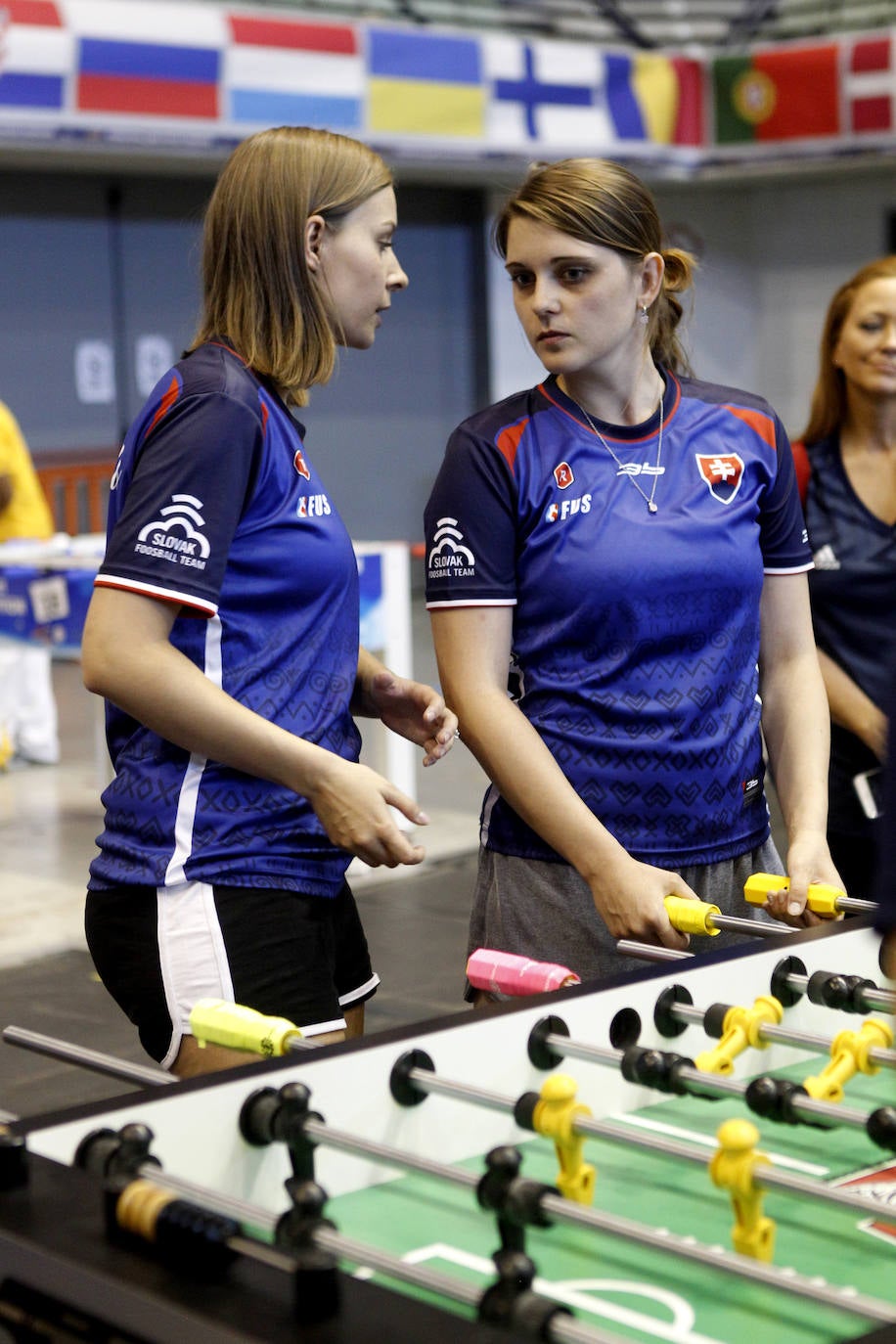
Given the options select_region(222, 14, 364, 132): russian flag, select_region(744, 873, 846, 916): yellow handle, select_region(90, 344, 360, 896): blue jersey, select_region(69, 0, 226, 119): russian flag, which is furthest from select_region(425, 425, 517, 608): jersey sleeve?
select_region(222, 14, 364, 132): russian flag

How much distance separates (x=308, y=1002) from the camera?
1.77 meters

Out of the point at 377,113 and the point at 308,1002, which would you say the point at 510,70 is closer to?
the point at 377,113

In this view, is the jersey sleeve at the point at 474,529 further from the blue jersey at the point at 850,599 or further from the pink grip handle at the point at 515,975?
the blue jersey at the point at 850,599

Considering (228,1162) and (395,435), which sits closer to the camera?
(228,1162)

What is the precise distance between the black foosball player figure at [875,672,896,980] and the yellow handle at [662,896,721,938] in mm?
733

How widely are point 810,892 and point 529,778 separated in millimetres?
334

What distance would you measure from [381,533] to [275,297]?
34.2ft

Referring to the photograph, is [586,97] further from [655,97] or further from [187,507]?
[187,507]

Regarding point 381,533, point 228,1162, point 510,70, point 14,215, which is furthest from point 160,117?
point 228,1162

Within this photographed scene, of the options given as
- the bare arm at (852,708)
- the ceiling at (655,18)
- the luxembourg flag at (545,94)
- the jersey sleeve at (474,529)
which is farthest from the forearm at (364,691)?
the ceiling at (655,18)

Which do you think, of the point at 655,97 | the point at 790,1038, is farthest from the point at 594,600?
the point at 655,97

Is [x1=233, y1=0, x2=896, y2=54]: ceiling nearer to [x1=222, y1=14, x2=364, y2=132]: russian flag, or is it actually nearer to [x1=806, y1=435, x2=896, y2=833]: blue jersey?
[x1=222, y1=14, x2=364, y2=132]: russian flag

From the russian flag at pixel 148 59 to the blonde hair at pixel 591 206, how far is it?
751 centimetres

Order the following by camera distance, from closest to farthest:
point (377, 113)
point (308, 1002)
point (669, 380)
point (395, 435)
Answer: point (308, 1002) → point (669, 380) → point (377, 113) → point (395, 435)
